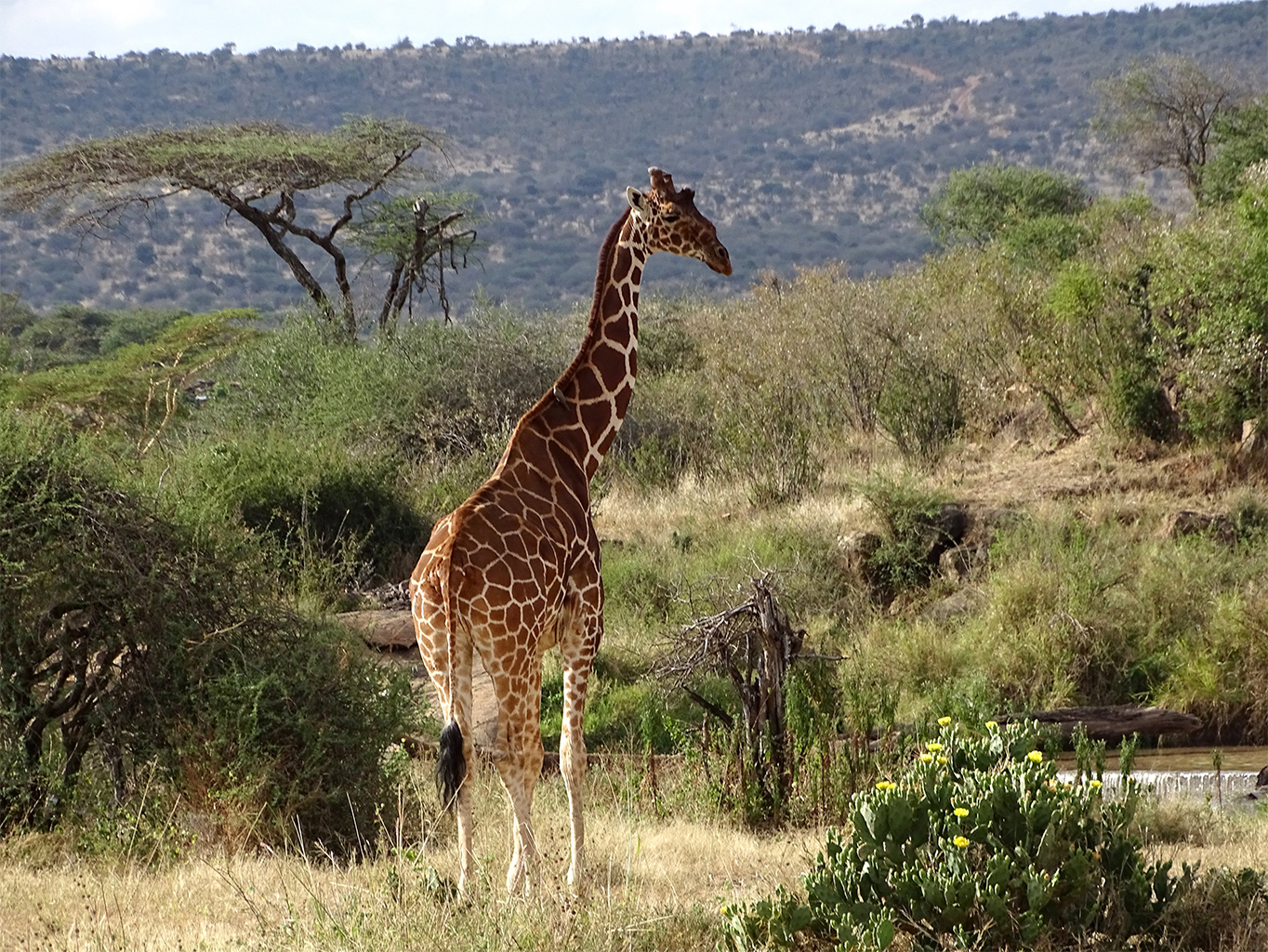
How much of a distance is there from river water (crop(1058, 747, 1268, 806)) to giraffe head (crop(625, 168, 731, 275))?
4.54 m

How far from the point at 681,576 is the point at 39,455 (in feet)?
28.6

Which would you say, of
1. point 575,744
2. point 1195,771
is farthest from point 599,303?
point 1195,771

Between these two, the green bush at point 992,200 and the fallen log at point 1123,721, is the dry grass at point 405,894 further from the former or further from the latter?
the green bush at point 992,200

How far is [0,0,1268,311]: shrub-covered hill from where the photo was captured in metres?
72.6

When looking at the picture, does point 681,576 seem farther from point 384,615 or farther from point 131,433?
point 131,433

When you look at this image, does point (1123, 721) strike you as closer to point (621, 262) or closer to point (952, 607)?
point (952, 607)

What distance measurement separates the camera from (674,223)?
6.62 metres

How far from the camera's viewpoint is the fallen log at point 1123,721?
42.3 feet

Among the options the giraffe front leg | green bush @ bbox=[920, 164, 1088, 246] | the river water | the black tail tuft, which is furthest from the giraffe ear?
green bush @ bbox=[920, 164, 1088, 246]

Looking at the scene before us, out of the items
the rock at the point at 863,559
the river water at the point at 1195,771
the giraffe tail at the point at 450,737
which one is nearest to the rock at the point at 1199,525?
the rock at the point at 863,559

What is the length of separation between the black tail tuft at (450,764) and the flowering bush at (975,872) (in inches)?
41.8

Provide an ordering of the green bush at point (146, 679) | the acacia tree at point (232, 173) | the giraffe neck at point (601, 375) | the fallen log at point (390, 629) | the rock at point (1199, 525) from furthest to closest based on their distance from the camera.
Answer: the acacia tree at point (232, 173), the rock at point (1199, 525), the fallen log at point (390, 629), the green bush at point (146, 679), the giraffe neck at point (601, 375)

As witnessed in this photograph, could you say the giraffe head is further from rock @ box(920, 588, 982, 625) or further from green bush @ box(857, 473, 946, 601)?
green bush @ box(857, 473, 946, 601)

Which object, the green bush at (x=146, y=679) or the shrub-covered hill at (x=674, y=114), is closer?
the green bush at (x=146, y=679)
